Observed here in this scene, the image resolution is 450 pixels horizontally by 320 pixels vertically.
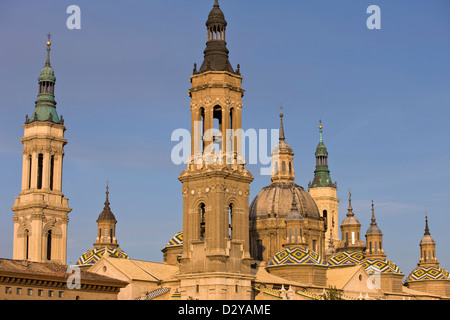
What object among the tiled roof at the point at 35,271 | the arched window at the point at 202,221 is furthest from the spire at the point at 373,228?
the tiled roof at the point at 35,271

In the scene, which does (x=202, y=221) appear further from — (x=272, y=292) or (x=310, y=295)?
(x=310, y=295)

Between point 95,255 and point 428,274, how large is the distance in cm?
5803

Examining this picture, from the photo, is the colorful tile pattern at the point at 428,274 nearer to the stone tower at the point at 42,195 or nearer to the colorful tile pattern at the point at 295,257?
the colorful tile pattern at the point at 295,257

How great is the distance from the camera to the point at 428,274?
149 metres

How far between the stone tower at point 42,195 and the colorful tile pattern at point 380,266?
42234 mm

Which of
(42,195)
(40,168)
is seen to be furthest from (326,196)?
(42,195)

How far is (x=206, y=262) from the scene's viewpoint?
307ft

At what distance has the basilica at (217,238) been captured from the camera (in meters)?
94.0

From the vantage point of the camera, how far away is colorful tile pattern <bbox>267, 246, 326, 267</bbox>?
372 ft
